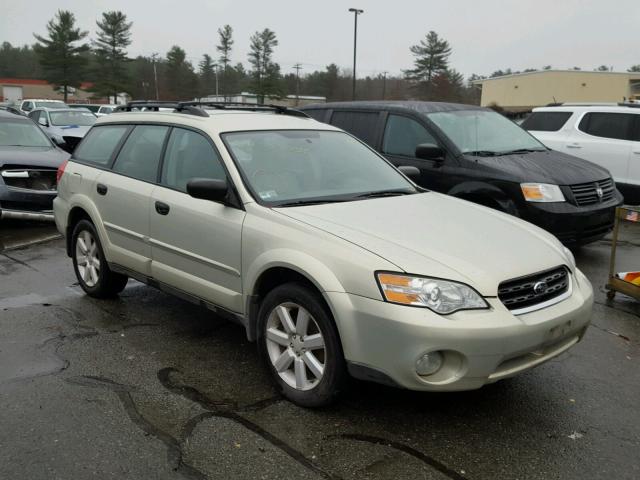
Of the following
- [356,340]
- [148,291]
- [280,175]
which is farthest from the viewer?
[148,291]

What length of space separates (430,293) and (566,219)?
12.8 feet

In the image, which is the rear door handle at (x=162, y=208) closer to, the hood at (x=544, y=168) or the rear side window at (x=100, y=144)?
the rear side window at (x=100, y=144)

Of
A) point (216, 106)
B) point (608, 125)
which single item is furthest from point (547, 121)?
point (216, 106)

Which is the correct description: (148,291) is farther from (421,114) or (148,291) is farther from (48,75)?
(48,75)

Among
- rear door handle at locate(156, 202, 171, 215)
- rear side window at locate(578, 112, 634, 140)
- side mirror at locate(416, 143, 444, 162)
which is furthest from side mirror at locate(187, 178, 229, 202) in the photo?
rear side window at locate(578, 112, 634, 140)

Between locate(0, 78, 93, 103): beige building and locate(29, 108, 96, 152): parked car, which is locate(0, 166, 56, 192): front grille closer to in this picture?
locate(29, 108, 96, 152): parked car

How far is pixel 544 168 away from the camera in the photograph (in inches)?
263

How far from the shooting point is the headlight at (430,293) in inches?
117

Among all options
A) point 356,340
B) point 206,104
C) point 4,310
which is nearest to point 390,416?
point 356,340

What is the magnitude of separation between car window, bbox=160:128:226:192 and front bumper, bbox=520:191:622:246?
357cm

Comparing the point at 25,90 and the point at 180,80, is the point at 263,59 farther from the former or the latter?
the point at 25,90

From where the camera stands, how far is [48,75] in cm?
6606

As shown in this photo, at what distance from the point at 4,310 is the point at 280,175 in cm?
284

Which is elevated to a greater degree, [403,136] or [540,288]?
[403,136]
